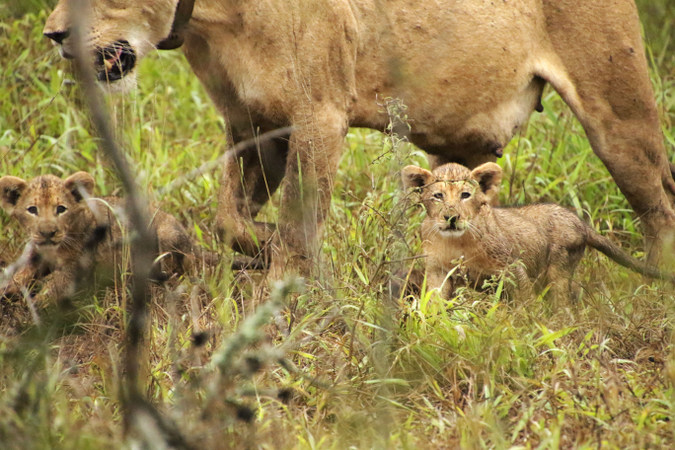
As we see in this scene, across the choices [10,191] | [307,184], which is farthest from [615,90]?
[10,191]

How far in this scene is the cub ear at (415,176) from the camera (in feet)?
16.0

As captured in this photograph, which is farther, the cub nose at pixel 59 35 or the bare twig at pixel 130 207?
the cub nose at pixel 59 35

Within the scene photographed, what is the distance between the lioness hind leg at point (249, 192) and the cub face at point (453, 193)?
28.4 inches

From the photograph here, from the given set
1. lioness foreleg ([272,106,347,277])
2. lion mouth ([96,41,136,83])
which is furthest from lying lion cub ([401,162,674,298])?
lion mouth ([96,41,136,83])

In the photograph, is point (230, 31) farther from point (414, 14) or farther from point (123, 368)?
point (123, 368)

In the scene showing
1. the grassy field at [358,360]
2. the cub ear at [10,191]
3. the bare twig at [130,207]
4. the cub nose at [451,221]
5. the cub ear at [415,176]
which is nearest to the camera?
the bare twig at [130,207]

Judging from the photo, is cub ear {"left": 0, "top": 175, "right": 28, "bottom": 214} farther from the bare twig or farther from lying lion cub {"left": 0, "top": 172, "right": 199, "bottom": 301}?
the bare twig

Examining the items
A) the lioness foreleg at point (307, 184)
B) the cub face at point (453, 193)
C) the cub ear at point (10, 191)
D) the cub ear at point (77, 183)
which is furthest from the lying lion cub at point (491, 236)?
the cub ear at point (10, 191)

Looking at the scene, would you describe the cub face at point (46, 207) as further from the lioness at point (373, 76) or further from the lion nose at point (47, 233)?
the lioness at point (373, 76)

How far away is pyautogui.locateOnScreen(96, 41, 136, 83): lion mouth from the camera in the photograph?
4.47 m

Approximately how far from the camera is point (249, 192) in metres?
5.25

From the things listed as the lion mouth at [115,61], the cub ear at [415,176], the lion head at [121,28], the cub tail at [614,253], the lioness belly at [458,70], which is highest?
Answer: the lion head at [121,28]

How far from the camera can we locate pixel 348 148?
6754 millimetres

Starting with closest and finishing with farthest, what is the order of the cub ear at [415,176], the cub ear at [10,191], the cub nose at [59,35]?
the cub nose at [59,35], the cub ear at [415,176], the cub ear at [10,191]
